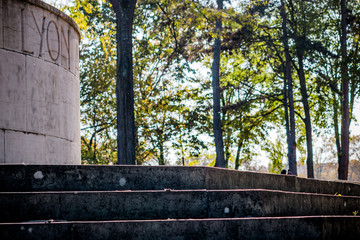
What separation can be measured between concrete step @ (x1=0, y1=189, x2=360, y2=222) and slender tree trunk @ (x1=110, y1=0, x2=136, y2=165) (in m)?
6.53

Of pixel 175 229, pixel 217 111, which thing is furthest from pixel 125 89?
pixel 217 111

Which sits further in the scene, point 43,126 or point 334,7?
point 334,7

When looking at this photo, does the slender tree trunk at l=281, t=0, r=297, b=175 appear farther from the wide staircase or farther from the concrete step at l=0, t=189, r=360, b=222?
the concrete step at l=0, t=189, r=360, b=222

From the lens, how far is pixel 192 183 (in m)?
6.62

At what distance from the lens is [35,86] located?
813 centimetres

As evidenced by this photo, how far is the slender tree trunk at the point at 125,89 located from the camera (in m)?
12.7

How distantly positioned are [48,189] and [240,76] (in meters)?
27.6

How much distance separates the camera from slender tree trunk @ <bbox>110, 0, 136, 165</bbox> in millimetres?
12672

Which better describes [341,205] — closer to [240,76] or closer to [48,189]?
[48,189]

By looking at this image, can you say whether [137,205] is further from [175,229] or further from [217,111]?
[217,111]

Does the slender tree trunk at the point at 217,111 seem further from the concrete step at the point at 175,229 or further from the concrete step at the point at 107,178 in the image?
the concrete step at the point at 175,229

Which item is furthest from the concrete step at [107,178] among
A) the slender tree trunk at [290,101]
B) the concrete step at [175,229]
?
the slender tree trunk at [290,101]

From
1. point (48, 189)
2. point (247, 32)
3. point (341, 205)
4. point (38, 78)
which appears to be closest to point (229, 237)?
point (48, 189)

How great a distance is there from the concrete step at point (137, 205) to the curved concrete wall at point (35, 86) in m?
2.15
